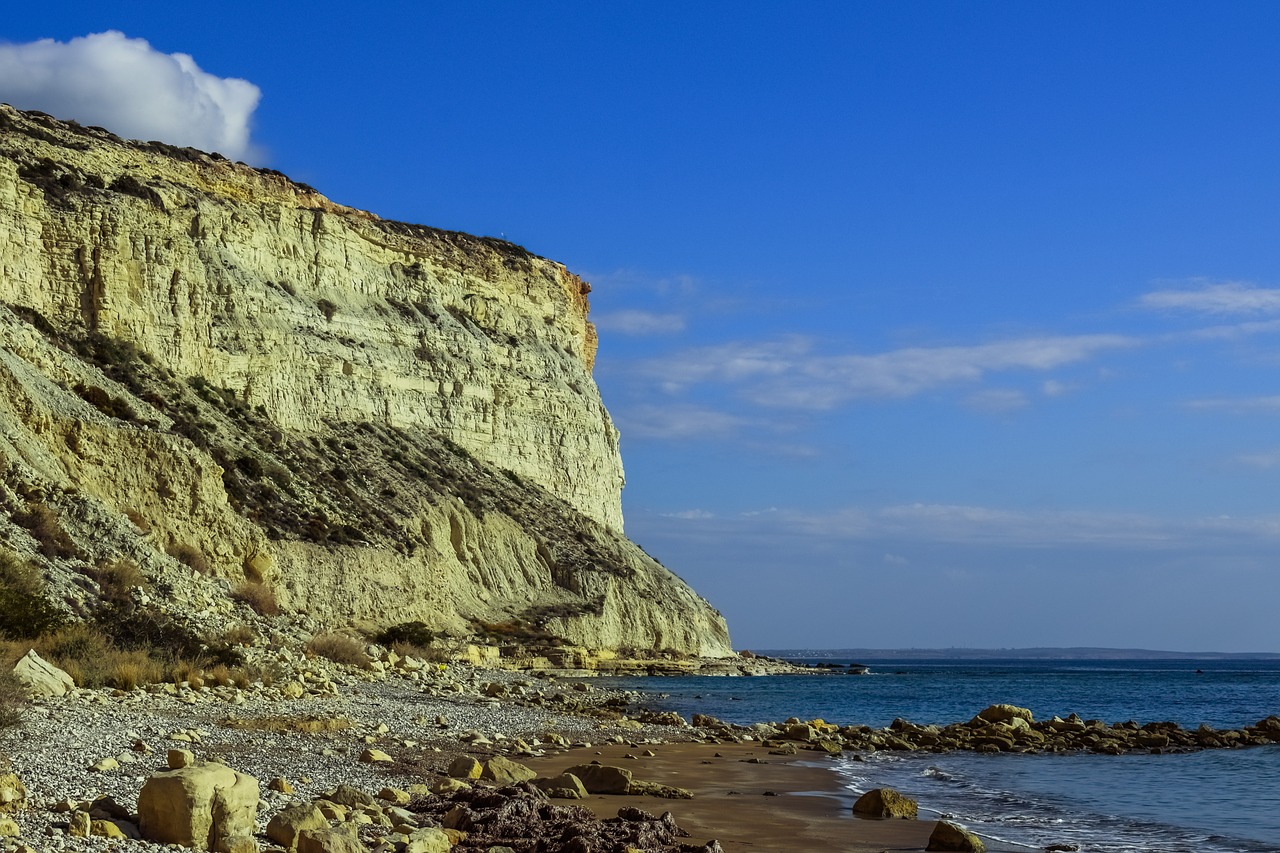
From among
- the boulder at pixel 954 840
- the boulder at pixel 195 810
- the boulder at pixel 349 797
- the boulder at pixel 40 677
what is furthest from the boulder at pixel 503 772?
the boulder at pixel 40 677

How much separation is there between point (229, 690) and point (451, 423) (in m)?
43.1

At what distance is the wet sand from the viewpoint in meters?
11.6

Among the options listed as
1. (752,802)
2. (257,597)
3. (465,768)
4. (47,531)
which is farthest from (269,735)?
(257,597)

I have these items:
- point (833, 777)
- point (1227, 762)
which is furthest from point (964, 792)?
point (1227, 762)

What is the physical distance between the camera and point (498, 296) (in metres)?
70.7

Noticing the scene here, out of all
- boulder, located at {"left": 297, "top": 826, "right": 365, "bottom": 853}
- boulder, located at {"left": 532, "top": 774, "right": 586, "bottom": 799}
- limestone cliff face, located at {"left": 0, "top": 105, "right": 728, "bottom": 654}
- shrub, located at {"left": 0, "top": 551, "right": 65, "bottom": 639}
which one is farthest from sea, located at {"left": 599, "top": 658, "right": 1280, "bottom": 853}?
limestone cliff face, located at {"left": 0, "top": 105, "right": 728, "bottom": 654}

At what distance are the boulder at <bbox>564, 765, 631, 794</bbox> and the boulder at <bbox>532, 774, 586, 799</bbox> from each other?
1.55 ft

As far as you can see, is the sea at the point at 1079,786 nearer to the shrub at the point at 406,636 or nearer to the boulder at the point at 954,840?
the boulder at the point at 954,840

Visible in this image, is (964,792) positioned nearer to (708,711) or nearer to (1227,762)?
(1227,762)

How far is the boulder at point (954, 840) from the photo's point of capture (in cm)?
1116

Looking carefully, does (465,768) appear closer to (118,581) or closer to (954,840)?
(954,840)

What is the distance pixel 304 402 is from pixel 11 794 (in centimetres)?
4590

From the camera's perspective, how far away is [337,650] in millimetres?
29547

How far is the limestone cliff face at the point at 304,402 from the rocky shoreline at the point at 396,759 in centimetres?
763
